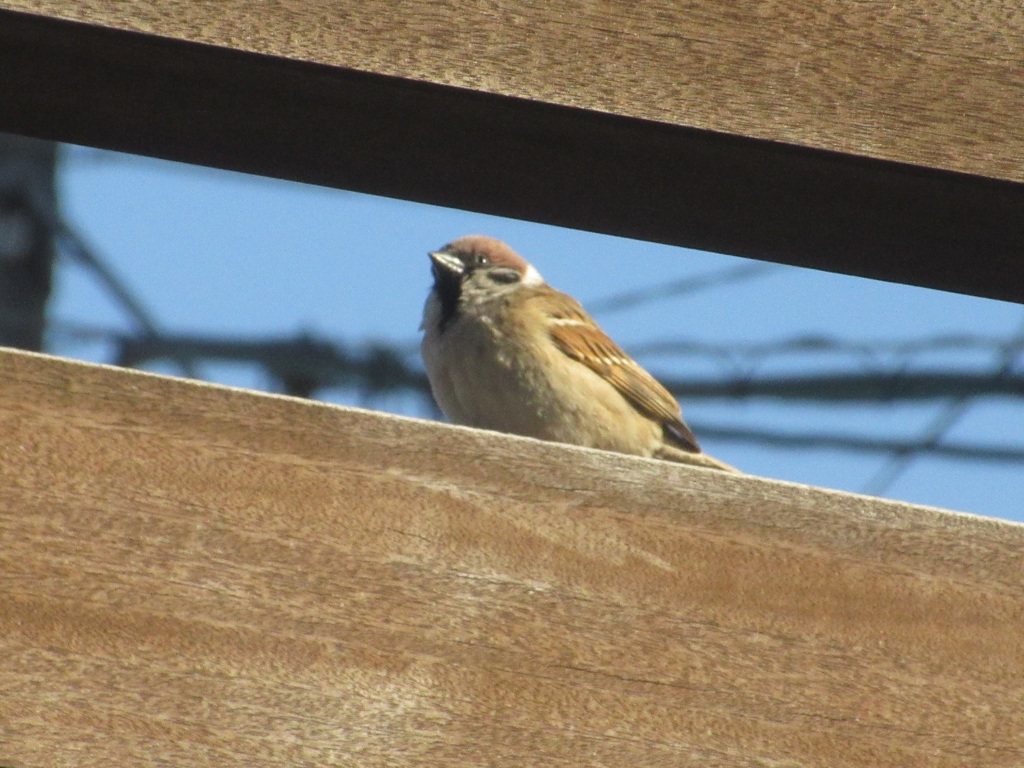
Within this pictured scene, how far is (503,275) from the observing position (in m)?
3.47

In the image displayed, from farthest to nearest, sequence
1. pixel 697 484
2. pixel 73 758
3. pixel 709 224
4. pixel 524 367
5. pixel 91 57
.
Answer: pixel 524 367, pixel 709 224, pixel 91 57, pixel 697 484, pixel 73 758

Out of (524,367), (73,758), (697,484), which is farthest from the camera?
(524,367)

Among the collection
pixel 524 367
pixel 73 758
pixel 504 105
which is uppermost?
pixel 524 367

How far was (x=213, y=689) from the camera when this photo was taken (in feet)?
2.70

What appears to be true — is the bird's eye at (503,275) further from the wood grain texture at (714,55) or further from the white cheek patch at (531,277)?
the wood grain texture at (714,55)

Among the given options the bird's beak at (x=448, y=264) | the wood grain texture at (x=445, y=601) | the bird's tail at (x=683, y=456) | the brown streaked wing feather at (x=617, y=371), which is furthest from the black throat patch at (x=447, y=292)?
the wood grain texture at (x=445, y=601)

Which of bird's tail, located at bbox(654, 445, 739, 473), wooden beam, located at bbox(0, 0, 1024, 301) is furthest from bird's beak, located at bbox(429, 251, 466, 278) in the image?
wooden beam, located at bbox(0, 0, 1024, 301)

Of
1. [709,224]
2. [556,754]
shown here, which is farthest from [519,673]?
[709,224]

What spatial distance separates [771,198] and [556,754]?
488 mm

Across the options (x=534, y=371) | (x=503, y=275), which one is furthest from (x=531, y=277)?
(x=534, y=371)

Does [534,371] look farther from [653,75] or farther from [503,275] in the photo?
[653,75]

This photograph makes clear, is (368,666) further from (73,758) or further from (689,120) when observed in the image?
(689,120)

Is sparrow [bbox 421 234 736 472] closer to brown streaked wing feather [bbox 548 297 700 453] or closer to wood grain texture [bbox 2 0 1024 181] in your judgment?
brown streaked wing feather [bbox 548 297 700 453]

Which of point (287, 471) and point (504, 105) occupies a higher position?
point (504, 105)
